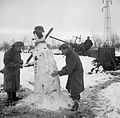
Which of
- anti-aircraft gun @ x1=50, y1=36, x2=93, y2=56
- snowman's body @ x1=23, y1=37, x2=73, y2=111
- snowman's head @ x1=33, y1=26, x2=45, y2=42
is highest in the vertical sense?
snowman's head @ x1=33, y1=26, x2=45, y2=42

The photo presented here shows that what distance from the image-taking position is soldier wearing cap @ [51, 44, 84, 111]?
17.6 feet

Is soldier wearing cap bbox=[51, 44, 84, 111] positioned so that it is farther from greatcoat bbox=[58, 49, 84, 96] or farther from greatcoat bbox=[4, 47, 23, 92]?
greatcoat bbox=[4, 47, 23, 92]

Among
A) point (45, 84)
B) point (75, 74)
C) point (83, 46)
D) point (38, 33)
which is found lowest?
point (45, 84)

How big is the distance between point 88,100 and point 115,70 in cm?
679

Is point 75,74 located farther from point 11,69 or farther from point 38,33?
point 11,69

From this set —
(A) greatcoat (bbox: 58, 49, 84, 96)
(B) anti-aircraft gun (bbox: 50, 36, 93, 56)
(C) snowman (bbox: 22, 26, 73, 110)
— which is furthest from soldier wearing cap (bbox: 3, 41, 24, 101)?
(B) anti-aircraft gun (bbox: 50, 36, 93, 56)

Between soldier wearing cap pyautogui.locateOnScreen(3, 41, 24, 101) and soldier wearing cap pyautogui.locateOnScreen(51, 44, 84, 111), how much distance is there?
1207mm

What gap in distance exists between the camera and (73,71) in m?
5.51

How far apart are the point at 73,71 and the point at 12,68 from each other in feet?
5.73

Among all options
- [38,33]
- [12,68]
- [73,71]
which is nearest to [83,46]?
[12,68]

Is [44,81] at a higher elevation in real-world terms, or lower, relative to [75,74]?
lower

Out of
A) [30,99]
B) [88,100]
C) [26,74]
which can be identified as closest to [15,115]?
[30,99]

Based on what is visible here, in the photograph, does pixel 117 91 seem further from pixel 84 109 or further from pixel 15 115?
pixel 15 115

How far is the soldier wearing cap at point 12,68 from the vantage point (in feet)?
19.6
